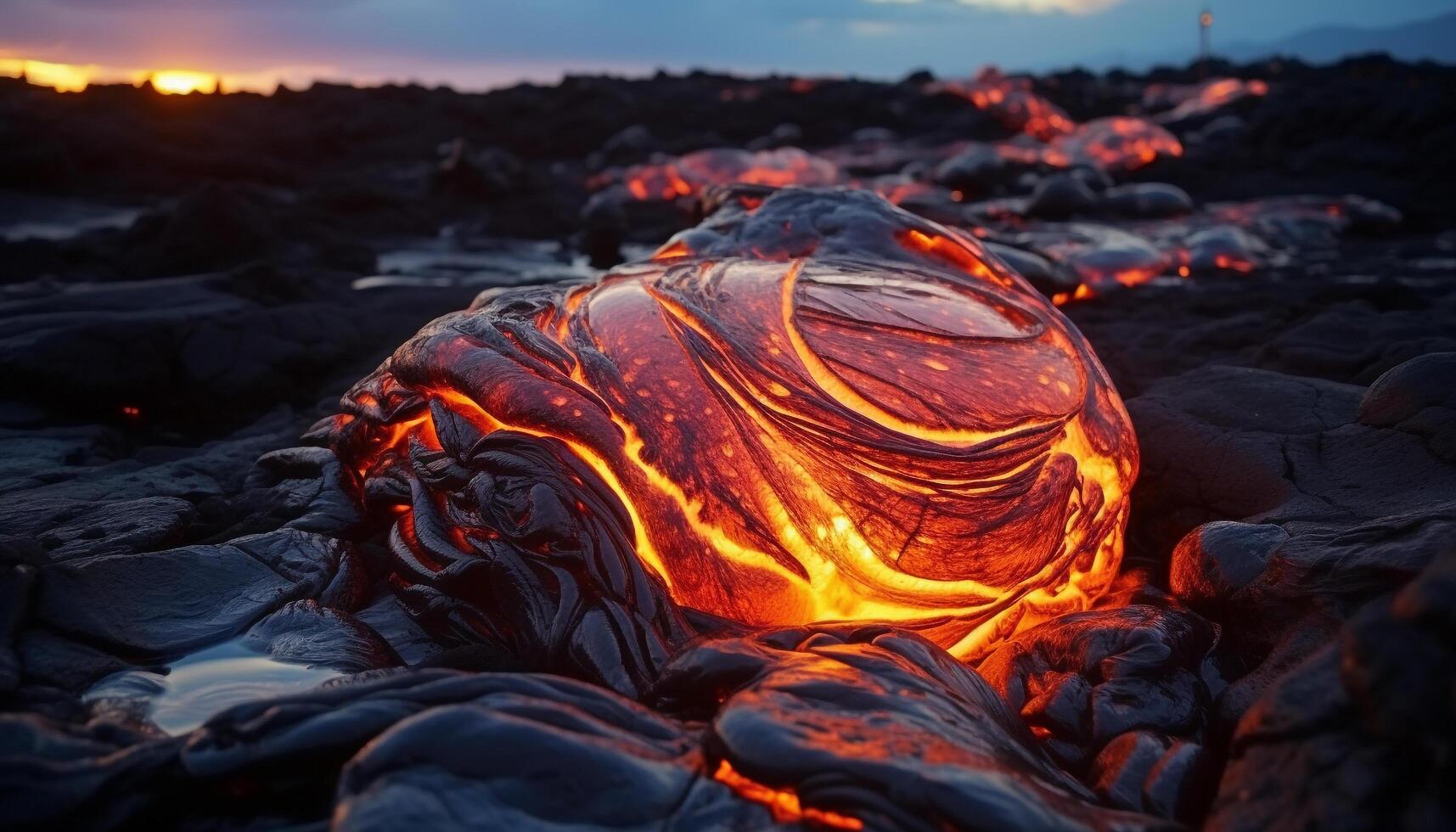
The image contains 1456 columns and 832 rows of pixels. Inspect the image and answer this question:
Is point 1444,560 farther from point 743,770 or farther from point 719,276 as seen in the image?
point 719,276

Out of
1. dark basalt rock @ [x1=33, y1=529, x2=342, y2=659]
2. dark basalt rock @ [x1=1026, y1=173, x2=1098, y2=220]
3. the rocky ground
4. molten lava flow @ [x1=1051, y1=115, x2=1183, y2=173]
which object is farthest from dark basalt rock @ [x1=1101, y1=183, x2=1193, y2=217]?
dark basalt rock @ [x1=33, y1=529, x2=342, y2=659]

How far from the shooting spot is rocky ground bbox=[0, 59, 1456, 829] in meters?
1.01

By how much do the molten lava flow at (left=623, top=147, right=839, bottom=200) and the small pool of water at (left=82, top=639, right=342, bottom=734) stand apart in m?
8.81

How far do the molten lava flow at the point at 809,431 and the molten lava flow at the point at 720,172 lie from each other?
8217 millimetres

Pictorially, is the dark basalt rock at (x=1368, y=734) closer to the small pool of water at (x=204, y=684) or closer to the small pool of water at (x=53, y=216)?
the small pool of water at (x=204, y=684)

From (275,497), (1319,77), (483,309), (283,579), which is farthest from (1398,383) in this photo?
(1319,77)

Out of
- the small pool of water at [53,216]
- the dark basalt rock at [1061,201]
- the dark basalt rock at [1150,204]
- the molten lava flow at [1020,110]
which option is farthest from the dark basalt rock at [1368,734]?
the molten lava flow at [1020,110]

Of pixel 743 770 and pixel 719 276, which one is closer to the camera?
pixel 743 770

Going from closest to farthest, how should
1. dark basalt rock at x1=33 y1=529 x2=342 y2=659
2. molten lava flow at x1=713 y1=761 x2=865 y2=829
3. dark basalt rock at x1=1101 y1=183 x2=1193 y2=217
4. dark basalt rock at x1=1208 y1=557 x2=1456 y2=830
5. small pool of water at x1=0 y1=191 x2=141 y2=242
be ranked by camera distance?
dark basalt rock at x1=1208 y1=557 x2=1456 y2=830 < molten lava flow at x1=713 y1=761 x2=865 y2=829 < dark basalt rock at x1=33 y1=529 x2=342 y2=659 < small pool of water at x1=0 y1=191 x2=141 y2=242 < dark basalt rock at x1=1101 y1=183 x2=1193 y2=217

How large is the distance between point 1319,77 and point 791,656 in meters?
27.1

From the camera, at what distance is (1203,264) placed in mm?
5492

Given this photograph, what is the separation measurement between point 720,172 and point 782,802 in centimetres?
1001

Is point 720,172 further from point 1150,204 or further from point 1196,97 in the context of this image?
point 1196,97

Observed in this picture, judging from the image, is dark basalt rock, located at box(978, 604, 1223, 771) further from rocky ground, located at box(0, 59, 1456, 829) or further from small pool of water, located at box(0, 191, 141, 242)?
small pool of water, located at box(0, 191, 141, 242)
